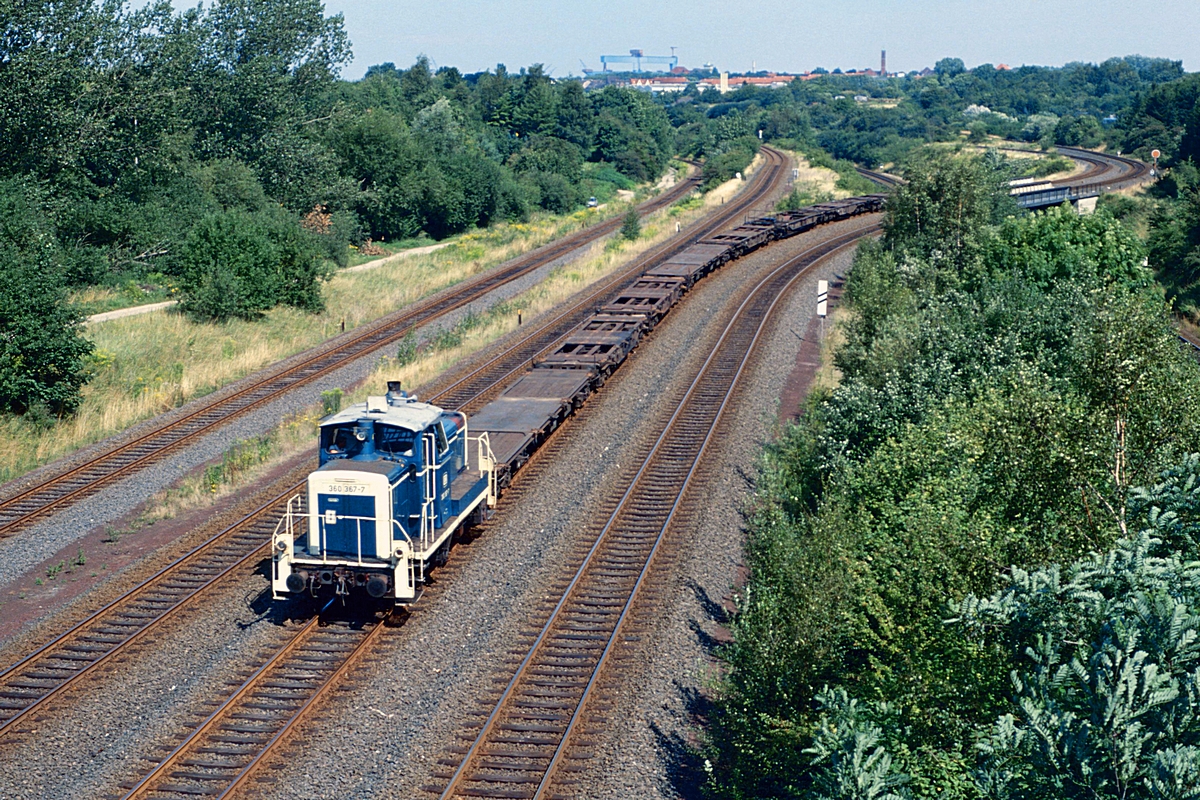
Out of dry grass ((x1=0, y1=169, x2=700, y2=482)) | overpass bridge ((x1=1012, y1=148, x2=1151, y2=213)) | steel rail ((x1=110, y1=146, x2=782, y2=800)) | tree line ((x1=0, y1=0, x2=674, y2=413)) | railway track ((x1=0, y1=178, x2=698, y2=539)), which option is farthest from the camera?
overpass bridge ((x1=1012, y1=148, x2=1151, y2=213))

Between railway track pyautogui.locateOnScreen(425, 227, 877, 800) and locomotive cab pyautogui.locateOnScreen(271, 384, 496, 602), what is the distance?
2.27m

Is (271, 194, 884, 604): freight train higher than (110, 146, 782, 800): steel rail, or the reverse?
(271, 194, 884, 604): freight train

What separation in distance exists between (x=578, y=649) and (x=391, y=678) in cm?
267

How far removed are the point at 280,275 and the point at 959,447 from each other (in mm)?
30291

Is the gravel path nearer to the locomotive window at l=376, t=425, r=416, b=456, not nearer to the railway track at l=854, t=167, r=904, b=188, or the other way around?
the locomotive window at l=376, t=425, r=416, b=456

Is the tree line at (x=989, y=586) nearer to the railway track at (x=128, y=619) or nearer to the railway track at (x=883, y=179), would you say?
the railway track at (x=128, y=619)

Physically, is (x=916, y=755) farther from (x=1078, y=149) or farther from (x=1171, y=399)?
(x=1078, y=149)

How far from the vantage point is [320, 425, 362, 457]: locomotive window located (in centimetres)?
A: 1589

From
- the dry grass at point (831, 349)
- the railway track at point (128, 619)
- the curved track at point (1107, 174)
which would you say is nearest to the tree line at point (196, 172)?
the railway track at point (128, 619)

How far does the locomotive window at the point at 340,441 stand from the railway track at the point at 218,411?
26.0 ft

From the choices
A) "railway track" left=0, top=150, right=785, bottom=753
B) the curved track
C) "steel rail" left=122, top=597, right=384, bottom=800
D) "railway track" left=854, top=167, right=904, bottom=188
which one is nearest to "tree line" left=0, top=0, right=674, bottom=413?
"railway track" left=0, top=150, right=785, bottom=753

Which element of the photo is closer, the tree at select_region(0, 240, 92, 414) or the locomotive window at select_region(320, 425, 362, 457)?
the locomotive window at select_region(320, 425, 362, 457)

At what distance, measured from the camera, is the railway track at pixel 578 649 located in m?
12.3

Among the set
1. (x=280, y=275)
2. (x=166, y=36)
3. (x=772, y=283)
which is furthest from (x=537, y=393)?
(x=166, y=36)
